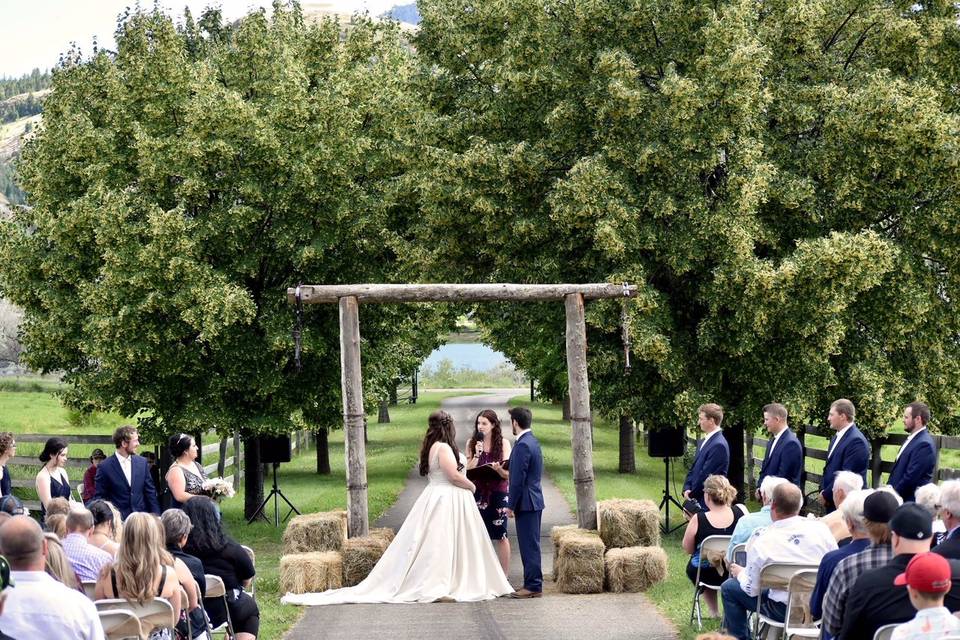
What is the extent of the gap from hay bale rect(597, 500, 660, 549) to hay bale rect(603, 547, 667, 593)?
656 millimetres

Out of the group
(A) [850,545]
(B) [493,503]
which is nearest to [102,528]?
(A) [850,545]

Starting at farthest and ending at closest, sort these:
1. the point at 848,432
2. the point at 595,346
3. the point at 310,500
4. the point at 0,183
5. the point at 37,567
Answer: the point at 0,183, the point at 310,500, the point at 595,346, the point at 848,432, the point at 37,567

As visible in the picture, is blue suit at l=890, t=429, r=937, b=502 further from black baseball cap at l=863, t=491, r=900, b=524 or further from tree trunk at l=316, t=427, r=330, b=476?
tree trunk at l=316, t=427, r=330, b=476

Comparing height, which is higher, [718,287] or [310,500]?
[718,287]

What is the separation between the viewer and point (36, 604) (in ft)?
22.4

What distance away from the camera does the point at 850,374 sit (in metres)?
20.3

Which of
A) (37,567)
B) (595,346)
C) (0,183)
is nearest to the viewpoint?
(37,567)

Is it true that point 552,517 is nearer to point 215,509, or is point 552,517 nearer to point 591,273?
point 591,273

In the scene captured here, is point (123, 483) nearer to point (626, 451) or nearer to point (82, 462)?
point (82, 462)

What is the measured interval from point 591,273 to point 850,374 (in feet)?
15.6

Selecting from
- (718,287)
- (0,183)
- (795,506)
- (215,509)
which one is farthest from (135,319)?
(0,183)

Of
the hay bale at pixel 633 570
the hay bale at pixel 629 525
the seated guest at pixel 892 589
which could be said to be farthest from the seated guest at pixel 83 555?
the hay bale at pixel 629 525

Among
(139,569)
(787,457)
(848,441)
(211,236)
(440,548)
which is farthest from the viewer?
(211,236)

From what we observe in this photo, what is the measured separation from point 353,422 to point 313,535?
1592mm
